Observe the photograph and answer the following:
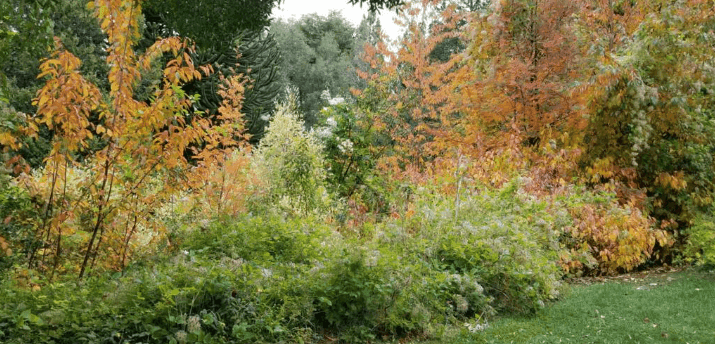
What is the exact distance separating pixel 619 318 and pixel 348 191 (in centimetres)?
576

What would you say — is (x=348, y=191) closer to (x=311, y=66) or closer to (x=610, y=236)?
(x=610, y=236)

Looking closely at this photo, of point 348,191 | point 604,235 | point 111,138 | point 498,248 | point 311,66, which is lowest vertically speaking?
point 498,248

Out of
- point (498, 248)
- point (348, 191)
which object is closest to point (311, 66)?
point (348, 191)

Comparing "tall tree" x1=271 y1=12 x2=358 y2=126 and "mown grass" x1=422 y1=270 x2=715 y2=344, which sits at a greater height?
"tall tree" x1=271 y1=12 x2=358 y2=126

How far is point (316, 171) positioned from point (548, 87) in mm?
3818

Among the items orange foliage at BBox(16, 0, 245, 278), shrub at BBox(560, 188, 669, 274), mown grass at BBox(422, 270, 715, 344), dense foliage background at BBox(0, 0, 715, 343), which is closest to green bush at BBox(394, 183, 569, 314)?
dense foliage background at BBox(0, 0, 715, 343)

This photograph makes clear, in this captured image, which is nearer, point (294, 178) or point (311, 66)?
point (294, 178)

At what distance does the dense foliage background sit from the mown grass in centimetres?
23

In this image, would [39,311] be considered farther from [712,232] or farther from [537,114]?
[537,114]

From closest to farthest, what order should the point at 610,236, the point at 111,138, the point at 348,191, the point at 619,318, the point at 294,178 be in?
1. the point at 111,138
2. the point at 619,318
3. the point at 610,236
4. the point at 294,178
5. the point at 348,191

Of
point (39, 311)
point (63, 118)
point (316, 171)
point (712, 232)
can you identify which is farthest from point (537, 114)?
point (39, 311)

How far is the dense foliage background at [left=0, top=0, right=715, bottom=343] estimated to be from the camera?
348cm

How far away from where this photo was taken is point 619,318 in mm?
4406

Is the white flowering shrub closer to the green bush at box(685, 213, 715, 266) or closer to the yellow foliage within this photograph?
the yellow foliage
